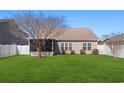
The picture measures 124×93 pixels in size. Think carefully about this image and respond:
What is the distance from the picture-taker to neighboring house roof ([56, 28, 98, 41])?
3919 centimetres

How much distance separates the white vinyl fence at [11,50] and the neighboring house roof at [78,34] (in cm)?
466

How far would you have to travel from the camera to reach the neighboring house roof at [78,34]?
39.2 meters

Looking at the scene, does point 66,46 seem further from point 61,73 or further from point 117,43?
point 61,73

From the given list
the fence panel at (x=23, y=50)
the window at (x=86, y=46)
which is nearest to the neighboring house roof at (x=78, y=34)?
the window at (x=86, y=46)

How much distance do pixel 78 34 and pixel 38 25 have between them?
9.19 m

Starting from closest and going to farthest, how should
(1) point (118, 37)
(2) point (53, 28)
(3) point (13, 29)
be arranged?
(1) point (118, 37) < (2) point (53, 28) < (3) point (13, 29)

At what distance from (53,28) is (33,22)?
2527 mm

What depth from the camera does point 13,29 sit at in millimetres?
38312

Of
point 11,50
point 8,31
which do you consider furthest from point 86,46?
point 8,31

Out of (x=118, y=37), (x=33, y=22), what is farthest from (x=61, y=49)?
(x=118, y=37)

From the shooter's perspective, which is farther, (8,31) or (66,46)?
(8,31)

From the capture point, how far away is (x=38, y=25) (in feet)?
107
